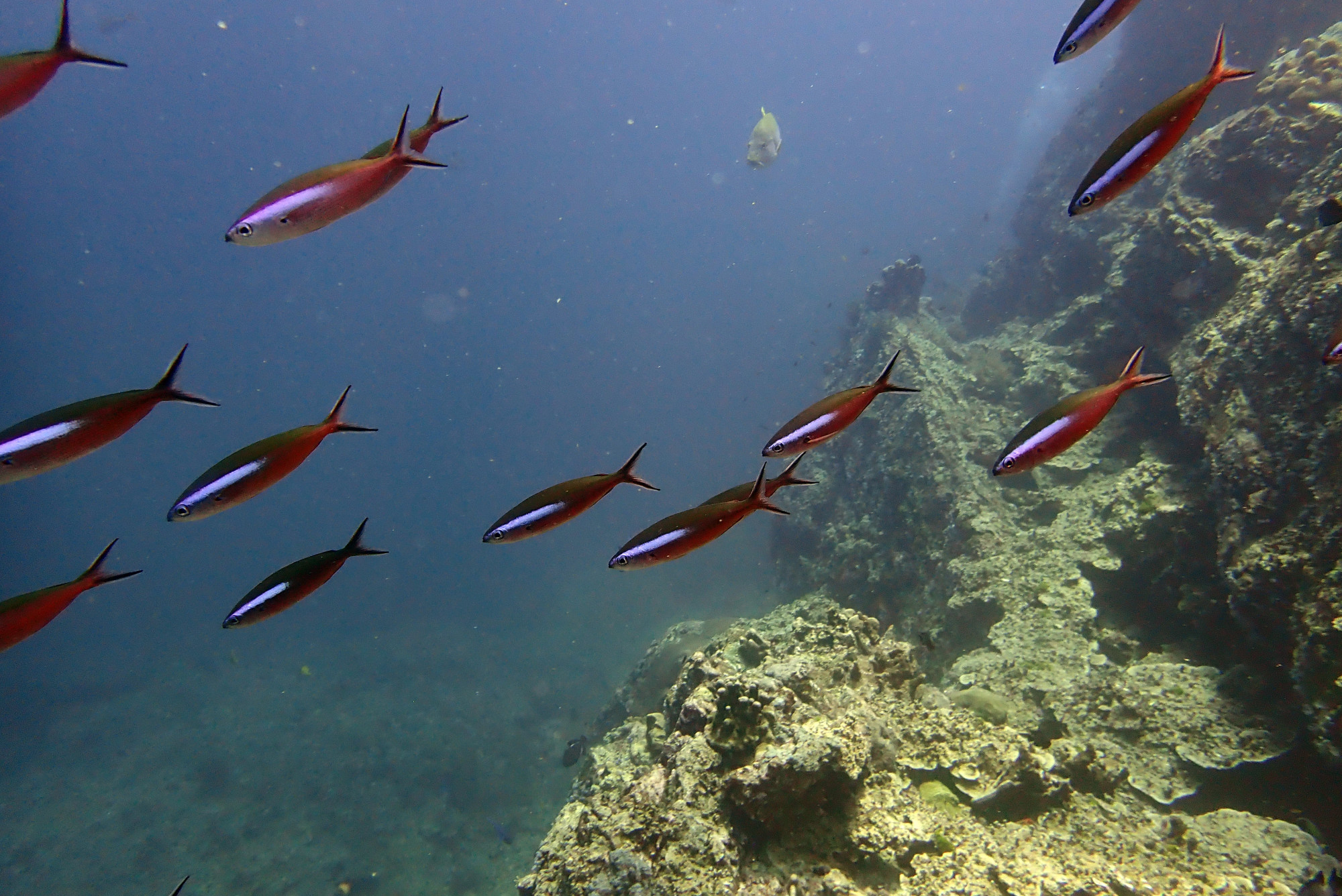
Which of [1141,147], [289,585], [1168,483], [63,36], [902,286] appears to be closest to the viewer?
[63,36]

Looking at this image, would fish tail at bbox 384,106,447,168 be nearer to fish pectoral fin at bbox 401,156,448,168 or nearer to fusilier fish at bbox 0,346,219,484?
fish pectoral fin at bbox 401,156,448,168

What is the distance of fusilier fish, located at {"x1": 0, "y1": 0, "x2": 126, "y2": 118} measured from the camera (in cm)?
194

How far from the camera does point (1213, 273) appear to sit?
7922 millimetres

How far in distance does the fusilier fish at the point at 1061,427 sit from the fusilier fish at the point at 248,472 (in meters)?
2.79

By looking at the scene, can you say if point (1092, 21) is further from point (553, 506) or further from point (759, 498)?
point (553, 506)

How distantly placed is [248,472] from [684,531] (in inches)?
73.3

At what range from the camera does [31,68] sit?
6.45 feet

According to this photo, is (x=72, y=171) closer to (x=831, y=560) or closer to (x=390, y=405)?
(x=390, y=405)

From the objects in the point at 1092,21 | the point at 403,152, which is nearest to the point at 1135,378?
the point at 1092,21

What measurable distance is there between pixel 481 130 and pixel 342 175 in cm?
8903

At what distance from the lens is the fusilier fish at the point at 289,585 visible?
2180 millimetres

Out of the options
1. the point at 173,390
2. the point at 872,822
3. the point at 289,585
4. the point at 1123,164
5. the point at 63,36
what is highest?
the point at 1123,164

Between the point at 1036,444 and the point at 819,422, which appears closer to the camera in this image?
the point at 1036,444

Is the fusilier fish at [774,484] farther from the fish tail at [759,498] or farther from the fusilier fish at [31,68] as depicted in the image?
the fusilier fish at [31,68]
